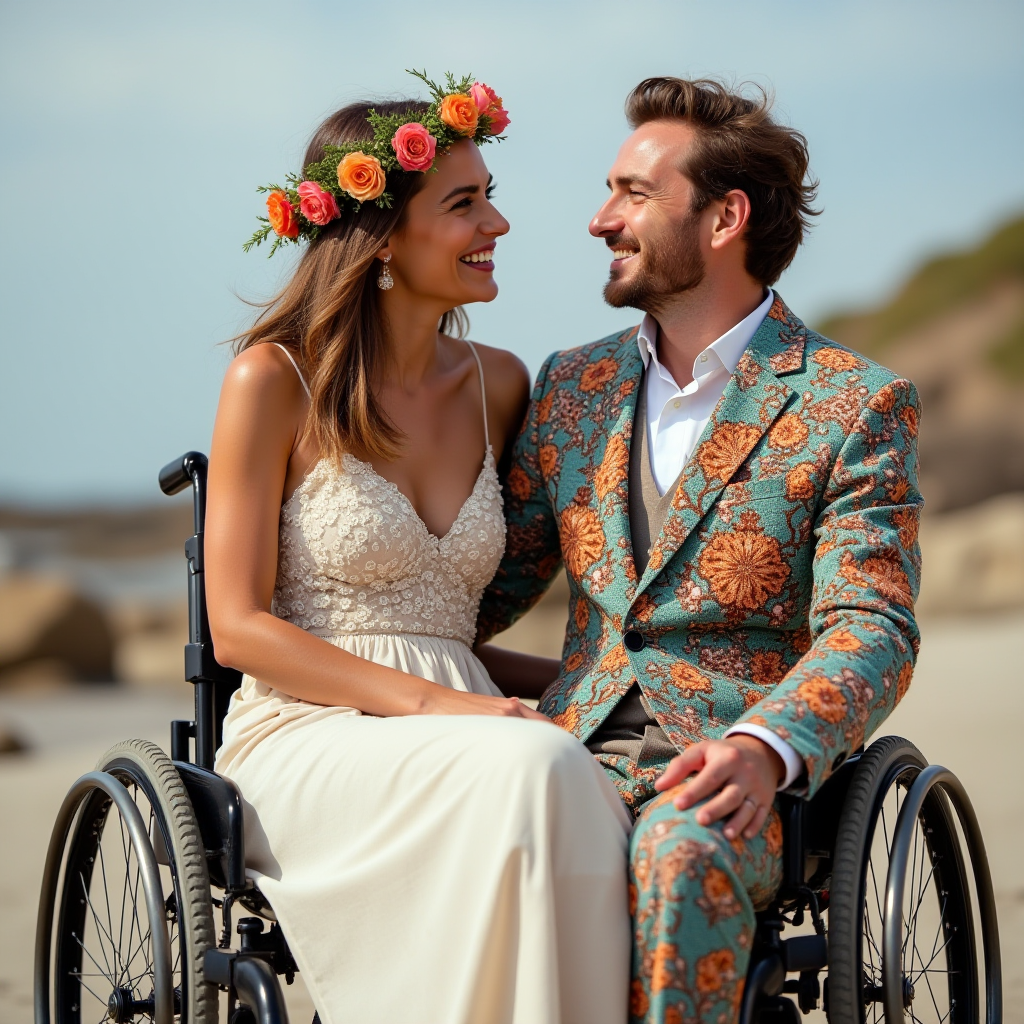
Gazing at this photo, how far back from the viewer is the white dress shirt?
2764mm

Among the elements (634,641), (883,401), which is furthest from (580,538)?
(883,401)

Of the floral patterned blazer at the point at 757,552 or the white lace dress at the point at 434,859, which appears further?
the floral patterned blazer at the point at 757,552

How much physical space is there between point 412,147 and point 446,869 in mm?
1337

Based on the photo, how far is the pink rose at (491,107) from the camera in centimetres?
296

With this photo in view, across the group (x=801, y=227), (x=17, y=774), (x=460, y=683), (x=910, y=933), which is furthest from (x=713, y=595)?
(x=17, y=774)

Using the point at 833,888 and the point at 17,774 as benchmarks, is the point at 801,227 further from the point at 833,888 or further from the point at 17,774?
the point at 17,774

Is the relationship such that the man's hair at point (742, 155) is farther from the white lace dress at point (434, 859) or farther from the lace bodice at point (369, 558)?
the white lace dress at point (434, 859)

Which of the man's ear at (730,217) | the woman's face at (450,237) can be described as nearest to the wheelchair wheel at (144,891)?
the woman's face at (450,237)

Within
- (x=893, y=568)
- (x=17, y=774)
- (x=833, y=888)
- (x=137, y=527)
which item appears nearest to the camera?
(x=833, y=888)

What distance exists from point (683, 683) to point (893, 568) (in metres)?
0.40

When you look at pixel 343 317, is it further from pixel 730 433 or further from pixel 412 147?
pixel 730 433

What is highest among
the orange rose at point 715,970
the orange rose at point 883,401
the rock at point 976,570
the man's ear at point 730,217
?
the rock at point 976,570

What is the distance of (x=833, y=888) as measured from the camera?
7.00 ft

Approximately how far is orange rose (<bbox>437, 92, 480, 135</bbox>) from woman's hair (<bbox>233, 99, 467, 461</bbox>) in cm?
7
